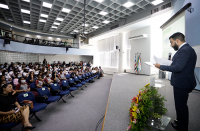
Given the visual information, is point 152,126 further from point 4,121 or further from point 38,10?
point 38,10

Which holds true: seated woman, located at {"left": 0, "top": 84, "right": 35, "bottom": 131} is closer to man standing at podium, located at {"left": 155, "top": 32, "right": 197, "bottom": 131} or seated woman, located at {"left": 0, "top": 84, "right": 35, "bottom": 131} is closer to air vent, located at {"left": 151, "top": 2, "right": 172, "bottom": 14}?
man standing at podium, located at {"left": 155, "top": 32, "right": 197, "bottom": 131}

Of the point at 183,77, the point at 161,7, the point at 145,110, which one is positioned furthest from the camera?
the point at 161,7

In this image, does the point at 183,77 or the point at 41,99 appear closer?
the point at 183,77

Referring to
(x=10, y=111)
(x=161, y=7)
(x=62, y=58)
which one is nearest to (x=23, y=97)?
(x=10, y=111)

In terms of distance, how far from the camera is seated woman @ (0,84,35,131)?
2.00 m

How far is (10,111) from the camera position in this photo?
2.08m

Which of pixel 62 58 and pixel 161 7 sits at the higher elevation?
pixel 161 7

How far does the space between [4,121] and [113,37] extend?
42.4 feet

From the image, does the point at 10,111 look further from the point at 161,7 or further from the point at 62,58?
the point at 62,58

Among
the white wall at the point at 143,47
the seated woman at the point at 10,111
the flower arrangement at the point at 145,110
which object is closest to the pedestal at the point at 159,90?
the flower arrangement at the point at 145,110

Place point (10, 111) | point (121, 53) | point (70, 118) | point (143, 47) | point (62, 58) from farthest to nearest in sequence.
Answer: point (62, 58) → point (121, 53) → point (143, 47) → point (70, 118) → point (10, 111)

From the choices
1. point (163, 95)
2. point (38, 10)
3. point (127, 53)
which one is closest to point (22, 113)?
point (163, 95)

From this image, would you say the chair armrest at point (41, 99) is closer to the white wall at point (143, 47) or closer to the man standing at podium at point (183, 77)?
the man standing at podium at point (183, 77)

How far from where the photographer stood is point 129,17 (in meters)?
8.93
